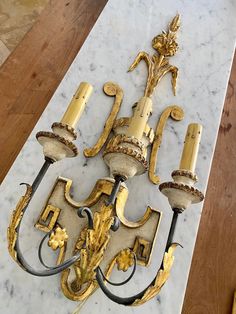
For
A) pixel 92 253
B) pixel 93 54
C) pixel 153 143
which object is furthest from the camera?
pixel 93 54

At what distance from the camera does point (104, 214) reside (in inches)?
19.4

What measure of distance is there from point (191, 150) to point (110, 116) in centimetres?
23

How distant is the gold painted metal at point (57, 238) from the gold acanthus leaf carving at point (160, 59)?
0.37 m

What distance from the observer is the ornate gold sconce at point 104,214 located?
0.47 m

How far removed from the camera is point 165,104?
721 mm

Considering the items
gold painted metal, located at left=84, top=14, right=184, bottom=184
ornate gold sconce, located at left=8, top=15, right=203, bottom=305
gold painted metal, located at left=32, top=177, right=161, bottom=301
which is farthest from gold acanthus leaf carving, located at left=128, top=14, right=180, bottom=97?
gold painted metal, located at left=32, top=177, right=161, bottom=301

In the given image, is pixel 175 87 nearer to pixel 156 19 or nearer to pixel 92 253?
pixel 156 19

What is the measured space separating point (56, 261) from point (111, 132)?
28cm

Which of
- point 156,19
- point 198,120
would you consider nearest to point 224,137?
point 198,120

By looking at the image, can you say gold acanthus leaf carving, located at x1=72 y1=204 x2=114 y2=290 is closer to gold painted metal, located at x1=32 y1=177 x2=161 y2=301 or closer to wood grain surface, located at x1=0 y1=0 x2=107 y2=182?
gold painted metal, located at x1=32 y1=177 x2=161 y2=301

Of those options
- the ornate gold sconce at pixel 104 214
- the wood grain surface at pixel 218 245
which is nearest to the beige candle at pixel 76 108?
the ornate gold sconce at pixel 104 214

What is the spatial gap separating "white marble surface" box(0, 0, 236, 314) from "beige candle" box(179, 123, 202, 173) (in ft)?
0.42

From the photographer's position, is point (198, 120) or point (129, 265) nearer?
point (129, 265)

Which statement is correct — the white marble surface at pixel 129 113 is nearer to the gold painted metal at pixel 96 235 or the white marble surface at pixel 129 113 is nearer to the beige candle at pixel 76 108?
the gold painted metal at pixel 96 235
